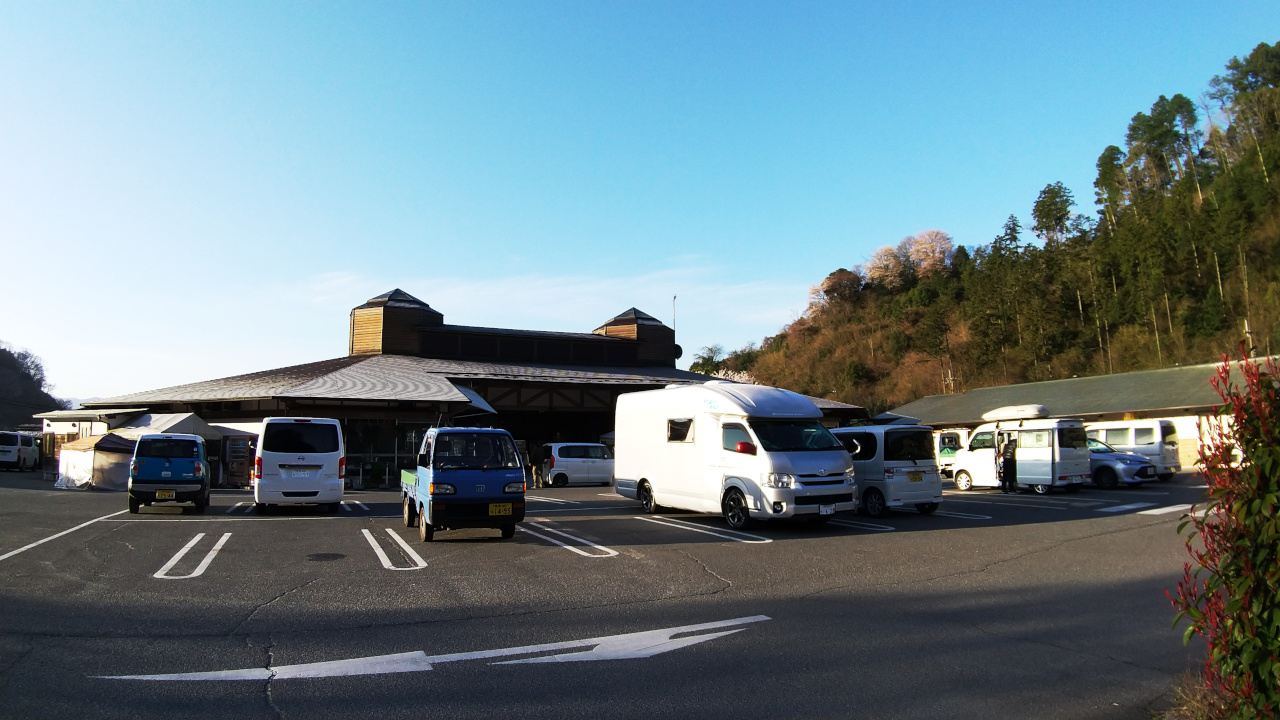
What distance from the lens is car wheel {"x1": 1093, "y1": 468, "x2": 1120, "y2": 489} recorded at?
21.7 m

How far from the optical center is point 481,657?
5645 mm

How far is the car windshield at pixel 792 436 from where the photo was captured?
12.9 meters

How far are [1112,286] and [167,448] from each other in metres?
51.0

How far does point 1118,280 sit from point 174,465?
52.1 meters

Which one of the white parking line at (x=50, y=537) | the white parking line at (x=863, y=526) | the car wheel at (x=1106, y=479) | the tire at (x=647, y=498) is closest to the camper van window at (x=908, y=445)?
the white parking line at (x=863, y=526)

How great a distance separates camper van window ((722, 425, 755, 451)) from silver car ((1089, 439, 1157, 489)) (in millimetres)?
13041

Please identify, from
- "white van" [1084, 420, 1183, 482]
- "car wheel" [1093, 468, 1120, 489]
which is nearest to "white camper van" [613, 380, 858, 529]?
"car wheel" [1093, 468, 1120, 489]

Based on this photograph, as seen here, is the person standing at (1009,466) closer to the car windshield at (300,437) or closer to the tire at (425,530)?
the tire at (425,530)

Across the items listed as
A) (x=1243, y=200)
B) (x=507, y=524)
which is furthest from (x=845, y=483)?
(x=1243, y=200)

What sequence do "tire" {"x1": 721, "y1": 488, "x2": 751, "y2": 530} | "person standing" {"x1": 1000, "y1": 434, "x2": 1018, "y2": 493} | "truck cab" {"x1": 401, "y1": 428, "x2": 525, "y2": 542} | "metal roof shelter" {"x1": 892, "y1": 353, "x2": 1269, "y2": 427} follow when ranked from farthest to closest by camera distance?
"metal roof shelter" {"x1": 892, "y1": 353, "x2": 1269, "y2": 427}
"person standing" {"x1": 1000, "y1": 434, "x2": 1018, "y2": 493}
"tire" {"x1": 721, "y1": 488, "x2": 751, "y2": 530}
"truck cab" {"x1": 401, "y1": 428, "x2": 525, "y2": 542}

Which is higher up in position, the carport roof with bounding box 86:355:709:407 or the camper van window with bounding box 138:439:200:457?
the carport roof with bounding box 86:355:709:407

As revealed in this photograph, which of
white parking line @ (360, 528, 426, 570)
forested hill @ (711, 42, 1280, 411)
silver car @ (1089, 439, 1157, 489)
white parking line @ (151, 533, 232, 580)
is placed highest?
forested hill @ (711, 42, 1280, 411)

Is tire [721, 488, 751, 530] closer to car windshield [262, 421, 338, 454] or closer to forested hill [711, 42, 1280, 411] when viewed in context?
car windshield [262, 421, 338, 454]

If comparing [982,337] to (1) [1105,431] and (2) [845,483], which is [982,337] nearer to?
(1) [1105,431]
